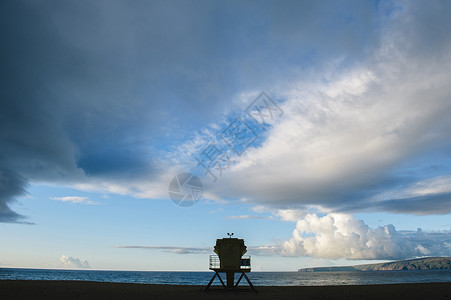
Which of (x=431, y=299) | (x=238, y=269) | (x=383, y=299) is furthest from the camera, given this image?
(x=238, y=269)

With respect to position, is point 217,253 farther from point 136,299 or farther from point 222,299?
point 136,299

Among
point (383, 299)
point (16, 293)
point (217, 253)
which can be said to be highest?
point (217, 253)

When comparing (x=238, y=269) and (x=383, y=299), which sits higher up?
(x=238, y=269)

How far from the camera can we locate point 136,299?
103 feet

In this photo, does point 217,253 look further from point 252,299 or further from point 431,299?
point 431,299

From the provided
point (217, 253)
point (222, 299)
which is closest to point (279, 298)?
point (222, 299)

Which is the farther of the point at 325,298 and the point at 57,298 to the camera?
the point at 325,298

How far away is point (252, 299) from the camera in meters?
32.4

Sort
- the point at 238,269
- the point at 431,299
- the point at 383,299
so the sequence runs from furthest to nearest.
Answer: the point at 238,269
the point at 383,299
the point at 431,299

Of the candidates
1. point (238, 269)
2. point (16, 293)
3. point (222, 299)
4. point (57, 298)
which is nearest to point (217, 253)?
point (238, 269)

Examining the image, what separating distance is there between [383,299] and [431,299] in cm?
442

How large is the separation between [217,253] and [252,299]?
347 inches

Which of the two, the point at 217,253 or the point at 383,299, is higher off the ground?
the point at 217,253

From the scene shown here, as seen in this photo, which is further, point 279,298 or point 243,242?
point 243,242
